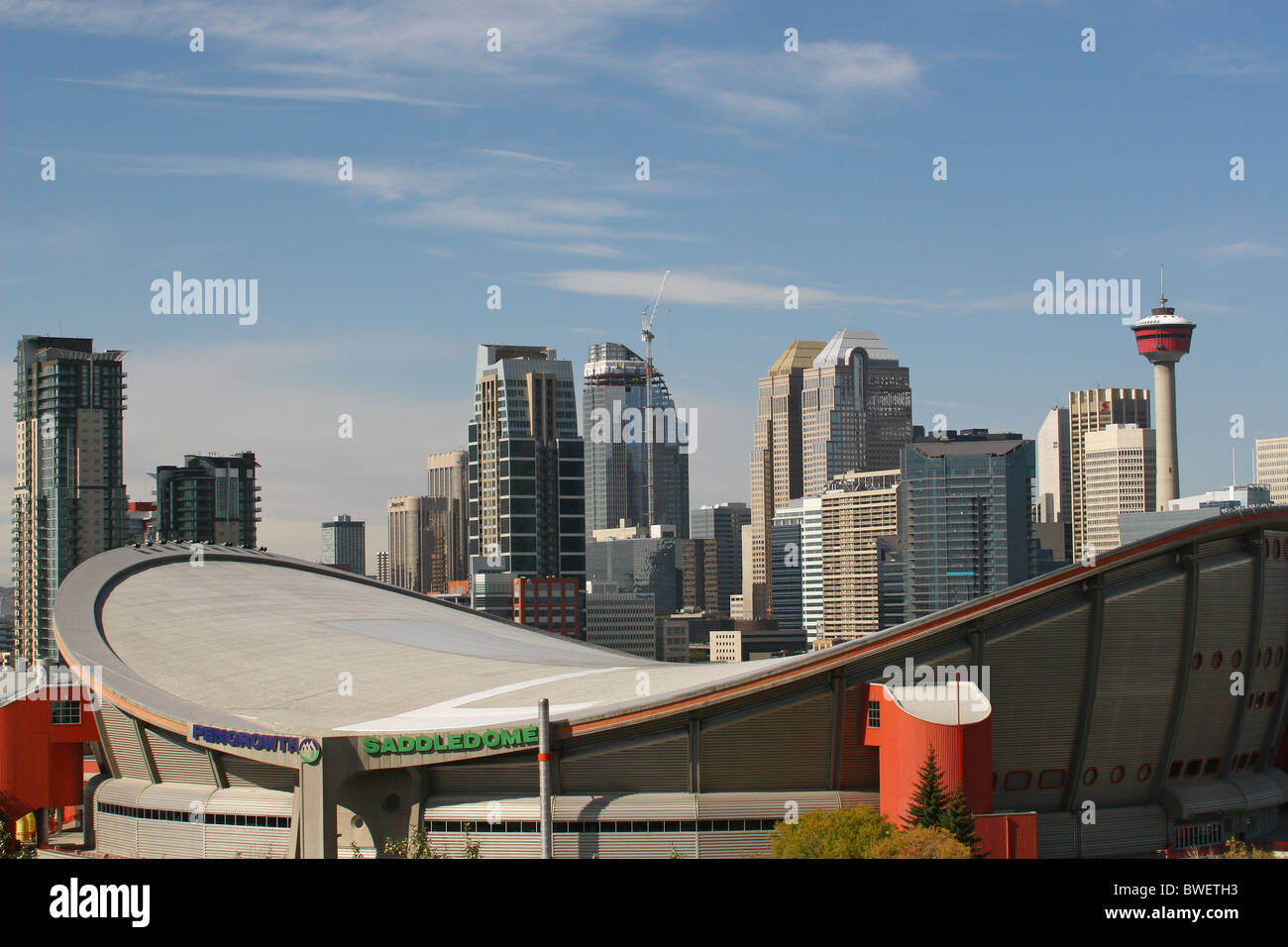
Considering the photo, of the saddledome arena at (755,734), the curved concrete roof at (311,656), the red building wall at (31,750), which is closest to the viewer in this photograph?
the saddledome arena at (755,734)

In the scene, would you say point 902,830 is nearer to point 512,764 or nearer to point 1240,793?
point 512,764

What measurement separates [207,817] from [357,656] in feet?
42.6

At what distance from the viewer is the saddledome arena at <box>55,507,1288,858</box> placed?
2228 inches

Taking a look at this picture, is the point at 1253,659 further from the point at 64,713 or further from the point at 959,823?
the point at 64,713

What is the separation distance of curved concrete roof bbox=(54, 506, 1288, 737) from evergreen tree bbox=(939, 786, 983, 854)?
6.45 meters

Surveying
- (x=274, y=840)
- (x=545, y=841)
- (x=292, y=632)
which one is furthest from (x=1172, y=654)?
(x=292, y=632)

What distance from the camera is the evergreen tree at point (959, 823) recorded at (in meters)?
52.6

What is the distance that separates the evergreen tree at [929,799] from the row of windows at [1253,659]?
50.2 feet

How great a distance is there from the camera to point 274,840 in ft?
195
